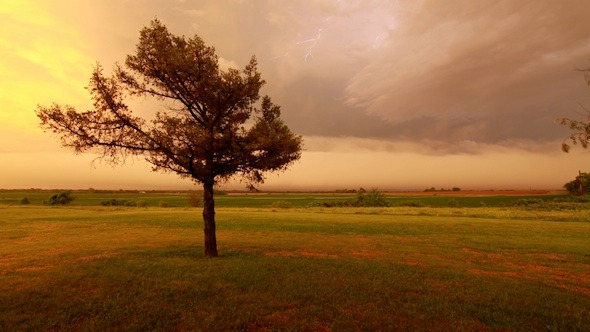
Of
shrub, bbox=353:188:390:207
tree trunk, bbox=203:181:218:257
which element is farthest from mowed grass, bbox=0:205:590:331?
shrub, bbox=353:188:390:207

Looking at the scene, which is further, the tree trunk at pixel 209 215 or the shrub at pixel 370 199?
the shrub at pixel 370 199

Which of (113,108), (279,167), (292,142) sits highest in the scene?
(113,108)

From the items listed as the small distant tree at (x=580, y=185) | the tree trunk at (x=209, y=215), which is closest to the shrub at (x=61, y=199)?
the tree trunk at (x=209, y=215)


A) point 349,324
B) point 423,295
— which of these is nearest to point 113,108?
point 349,324

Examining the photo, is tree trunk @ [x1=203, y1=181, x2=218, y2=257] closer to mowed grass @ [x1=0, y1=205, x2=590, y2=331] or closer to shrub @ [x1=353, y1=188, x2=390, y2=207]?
mowed grass @ [x1=0, y1=205, x2=590, y2=331]

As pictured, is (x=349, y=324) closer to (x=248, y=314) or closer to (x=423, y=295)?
(x=248, y=314)

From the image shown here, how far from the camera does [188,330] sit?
8562 mm

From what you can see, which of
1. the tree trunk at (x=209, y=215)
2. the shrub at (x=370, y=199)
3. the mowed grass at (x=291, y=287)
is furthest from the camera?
the shrub at (x=370, y=199)

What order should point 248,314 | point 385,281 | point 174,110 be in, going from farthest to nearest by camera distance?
point 174,110, point 385,281, point 248,314

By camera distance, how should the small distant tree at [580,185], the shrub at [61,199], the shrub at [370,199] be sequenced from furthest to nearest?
the small distant tree at [580,185] → the shrub at [370,199] → the shrub at [61,199]

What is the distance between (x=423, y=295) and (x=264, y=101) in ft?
45.8

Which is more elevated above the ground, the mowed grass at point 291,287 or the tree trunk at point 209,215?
the tree trunk at point 209,215

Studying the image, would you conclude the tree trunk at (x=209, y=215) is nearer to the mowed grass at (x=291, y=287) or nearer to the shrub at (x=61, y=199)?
the mowed grass at (x=291, y=287)

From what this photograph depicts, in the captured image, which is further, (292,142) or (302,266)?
(292,142)
